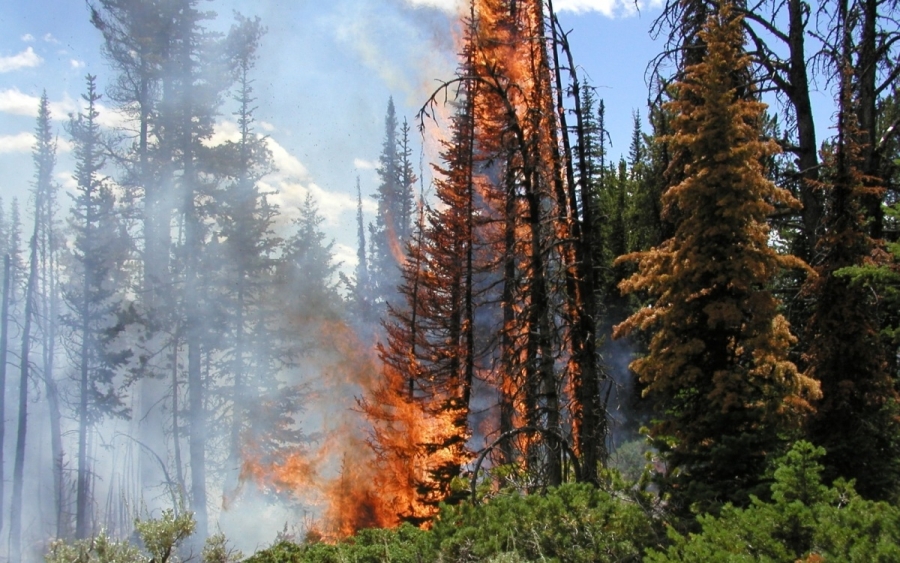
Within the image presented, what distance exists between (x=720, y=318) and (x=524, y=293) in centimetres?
339

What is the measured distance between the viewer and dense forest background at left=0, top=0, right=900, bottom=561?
711 cm

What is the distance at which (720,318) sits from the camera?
6.88 m

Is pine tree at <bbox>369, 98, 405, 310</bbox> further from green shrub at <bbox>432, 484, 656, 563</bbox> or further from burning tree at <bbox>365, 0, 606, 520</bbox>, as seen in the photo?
green shrub at <bbox>432, 484, 656, 563</bbox>

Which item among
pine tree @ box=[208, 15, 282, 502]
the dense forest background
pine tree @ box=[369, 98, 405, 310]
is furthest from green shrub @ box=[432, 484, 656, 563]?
pine tree @ box=[369, 98, 405, 310]

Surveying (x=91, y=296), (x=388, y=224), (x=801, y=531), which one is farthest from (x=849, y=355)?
(x=388, y=224)

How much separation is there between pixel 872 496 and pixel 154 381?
47916 millimetres

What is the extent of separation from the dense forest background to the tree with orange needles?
0.03m

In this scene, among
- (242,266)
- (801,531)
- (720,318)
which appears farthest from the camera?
(242,266)

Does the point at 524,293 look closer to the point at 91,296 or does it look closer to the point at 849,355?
the point at 849,355

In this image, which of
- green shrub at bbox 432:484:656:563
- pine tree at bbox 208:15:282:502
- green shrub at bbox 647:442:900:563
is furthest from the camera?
pine tree at bbox 208:15:282:502

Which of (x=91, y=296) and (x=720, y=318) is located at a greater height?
(x=91, y=296)

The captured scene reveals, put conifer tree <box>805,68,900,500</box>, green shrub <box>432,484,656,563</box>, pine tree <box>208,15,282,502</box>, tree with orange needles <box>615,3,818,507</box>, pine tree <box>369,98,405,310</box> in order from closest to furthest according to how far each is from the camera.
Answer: green shrub <box>432,484,656,563</box>, tree with orange needles <box>615,3,818,507</box>, conifer tree <box>805,68,900,500</box>, pine tree <box>208,15,282,502</box>, pine tree <box>369,98,405,310</box>

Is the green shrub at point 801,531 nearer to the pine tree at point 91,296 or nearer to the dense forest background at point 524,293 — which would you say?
the dense forest background at point 524,293

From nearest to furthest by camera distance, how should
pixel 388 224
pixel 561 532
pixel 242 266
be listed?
pixel 561 532, pixel 242 266, pixel 388 224
